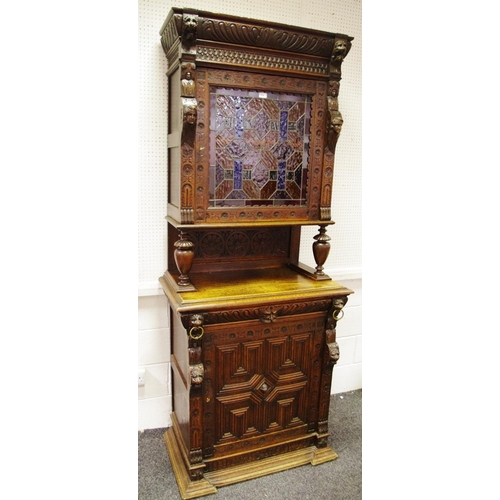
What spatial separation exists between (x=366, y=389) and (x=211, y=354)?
108 cm

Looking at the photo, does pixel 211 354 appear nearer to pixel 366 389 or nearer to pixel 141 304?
pixel 141 304

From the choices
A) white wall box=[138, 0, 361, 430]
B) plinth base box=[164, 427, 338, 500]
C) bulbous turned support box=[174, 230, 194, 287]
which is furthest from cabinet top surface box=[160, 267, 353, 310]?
plinth base box=[164, 427, 338, 500]

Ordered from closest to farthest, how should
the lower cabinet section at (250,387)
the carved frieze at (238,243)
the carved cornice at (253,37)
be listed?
the carved cornice at (253,37) < the lower cabinet section at (250,387) < the carved frieze at (238,243)

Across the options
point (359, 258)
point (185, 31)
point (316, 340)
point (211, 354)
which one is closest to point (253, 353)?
point (211, 354)

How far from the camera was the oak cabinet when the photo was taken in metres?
1.59

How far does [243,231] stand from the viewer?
2023mm

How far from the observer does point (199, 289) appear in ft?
5.73

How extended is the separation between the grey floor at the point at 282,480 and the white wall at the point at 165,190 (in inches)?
8.2

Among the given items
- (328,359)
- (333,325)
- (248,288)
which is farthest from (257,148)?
(328,359)

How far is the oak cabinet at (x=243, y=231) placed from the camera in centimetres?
159

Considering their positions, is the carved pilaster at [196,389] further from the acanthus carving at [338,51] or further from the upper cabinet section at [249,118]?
the acanthus carving at [338,51]

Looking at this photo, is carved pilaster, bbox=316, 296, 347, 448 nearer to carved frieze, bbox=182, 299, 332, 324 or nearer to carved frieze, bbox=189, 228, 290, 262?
carved frieze, bbox=182, 299, 332, 324

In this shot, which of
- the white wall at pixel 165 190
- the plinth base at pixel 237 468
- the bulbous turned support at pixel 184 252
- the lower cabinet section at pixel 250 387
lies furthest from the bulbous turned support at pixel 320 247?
the plinth base at pixel 237 468

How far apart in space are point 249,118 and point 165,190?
556mm
